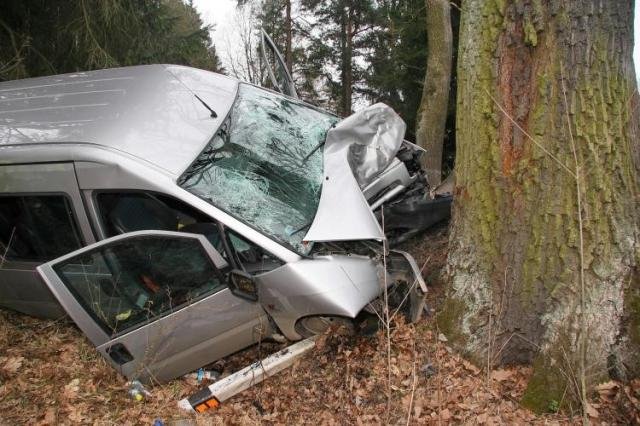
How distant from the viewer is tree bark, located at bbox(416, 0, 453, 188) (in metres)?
7.42

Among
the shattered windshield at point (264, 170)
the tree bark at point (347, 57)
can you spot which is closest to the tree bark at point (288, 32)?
the tree bark at point (347, 57)

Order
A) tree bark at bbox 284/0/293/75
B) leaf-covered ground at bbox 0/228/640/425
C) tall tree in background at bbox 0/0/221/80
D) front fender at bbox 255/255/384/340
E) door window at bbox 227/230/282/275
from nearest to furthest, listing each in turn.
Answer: leaf-covered ground at bbox 0/228/640/425, front fender at bbox 255/255/384/340, door window at bbox 227/230/282/275, tall tree in background at bbox 0/0/221/80, tree bark at bbox 284/0/293/75

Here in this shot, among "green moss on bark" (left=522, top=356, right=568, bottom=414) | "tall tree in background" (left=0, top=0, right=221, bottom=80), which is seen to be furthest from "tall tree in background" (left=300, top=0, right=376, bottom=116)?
"green moss on bark" (left=522, top=356, right=568, bottom=414)

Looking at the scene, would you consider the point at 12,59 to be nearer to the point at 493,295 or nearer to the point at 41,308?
the point at 41,308

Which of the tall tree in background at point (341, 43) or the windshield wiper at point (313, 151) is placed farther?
the tall tree in background at point (341, 43)

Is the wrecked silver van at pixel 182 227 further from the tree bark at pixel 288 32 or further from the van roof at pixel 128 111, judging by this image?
the tree bark at pixel 288 32

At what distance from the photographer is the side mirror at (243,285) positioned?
282 cm

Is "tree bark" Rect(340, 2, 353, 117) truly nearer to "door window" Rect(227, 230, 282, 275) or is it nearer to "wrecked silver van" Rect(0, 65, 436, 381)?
"wrecked silver van" Rect(0, 65, 436, 381)

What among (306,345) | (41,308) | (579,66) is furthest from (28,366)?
(579,66)

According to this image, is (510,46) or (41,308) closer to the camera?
(510,46)

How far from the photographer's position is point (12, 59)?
21.9 ft

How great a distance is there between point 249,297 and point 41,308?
7.01ft

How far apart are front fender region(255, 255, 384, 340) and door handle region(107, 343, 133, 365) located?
3.51 ft

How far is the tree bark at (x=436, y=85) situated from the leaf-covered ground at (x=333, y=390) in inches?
167
